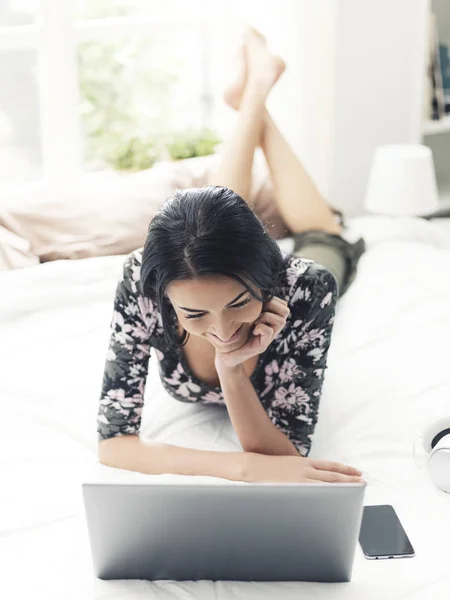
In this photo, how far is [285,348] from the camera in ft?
4.64

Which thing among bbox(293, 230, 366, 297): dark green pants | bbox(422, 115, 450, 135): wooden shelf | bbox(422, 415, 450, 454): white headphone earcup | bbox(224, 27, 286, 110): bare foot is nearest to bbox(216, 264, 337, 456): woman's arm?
bbox(422, 415, 450, 454): white headphone earcup

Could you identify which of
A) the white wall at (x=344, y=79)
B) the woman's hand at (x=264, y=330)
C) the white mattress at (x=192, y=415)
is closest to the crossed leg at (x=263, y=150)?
the white mattress at (x=192, y=415)

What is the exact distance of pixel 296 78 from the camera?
108 inches

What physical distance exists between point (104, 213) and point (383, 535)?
4.28 feet

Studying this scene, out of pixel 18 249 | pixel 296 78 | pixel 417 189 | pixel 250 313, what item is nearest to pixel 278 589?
pixel 250 313

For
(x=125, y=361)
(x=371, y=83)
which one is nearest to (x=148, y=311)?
(x=125, y=361)

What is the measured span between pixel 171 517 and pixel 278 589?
180 millimetres

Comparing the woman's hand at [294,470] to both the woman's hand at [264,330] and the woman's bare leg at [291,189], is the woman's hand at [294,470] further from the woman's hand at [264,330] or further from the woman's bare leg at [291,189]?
the woman's bare leg at [291,189]

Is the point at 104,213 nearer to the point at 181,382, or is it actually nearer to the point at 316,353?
the point at 181,382

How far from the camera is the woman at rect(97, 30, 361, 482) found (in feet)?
3.64

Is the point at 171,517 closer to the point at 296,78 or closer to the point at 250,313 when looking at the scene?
the point at 250,313

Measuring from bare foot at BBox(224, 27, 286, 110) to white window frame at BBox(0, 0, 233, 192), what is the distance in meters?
0.59

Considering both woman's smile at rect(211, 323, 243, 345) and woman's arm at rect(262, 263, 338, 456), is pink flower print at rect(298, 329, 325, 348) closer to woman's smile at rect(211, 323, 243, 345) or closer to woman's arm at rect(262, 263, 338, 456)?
woman's arm at rect(262, 263, 338, 456)

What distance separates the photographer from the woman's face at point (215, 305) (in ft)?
3.63
